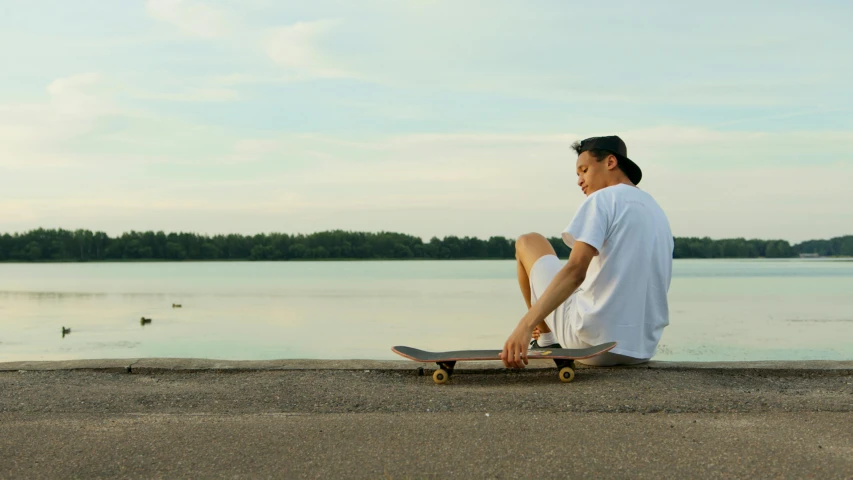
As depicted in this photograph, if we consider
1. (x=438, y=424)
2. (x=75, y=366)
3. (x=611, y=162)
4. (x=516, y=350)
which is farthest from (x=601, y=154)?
(x=75, y=366)

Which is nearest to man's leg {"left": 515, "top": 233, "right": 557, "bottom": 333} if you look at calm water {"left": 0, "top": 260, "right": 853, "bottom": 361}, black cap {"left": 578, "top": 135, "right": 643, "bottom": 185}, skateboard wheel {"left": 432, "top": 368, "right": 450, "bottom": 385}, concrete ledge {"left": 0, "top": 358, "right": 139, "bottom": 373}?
black cap {"left": 578, "top": 135, "right": 643, "bottom": 185}

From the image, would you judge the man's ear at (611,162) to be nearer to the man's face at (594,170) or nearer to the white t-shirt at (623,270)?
the man's face at (594,170)

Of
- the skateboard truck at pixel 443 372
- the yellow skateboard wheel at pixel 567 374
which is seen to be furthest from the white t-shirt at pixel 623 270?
the skateboard truck at pixel 443 372

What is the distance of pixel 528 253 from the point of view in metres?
5.37

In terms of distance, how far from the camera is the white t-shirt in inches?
182

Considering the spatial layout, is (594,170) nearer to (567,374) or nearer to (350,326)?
(567,374)

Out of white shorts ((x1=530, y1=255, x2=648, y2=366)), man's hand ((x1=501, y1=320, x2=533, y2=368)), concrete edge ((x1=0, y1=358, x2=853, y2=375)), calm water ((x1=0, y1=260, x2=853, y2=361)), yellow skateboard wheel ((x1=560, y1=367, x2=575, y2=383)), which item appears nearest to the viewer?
man's hand ((x1=501, y1=320, x2=533, y2=368))

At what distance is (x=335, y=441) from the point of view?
11.1 feet

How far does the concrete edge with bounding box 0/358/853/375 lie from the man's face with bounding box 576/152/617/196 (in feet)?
3.92

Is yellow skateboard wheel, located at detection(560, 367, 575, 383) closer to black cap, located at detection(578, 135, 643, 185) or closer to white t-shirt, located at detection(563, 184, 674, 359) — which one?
white t-shirt, located at detection(563, 184, 674, 359)

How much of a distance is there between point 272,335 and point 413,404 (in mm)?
11374

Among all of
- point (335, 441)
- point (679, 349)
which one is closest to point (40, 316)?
point (679, 349)

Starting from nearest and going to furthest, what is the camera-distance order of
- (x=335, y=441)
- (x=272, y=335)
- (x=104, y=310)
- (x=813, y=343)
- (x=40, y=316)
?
(x=335, y=441), (x=813, y=343), (x=272, y=335), (x=40, y=316), (x=104, y=310)

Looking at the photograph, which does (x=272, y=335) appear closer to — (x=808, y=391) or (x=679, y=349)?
(x=679, y=349)
